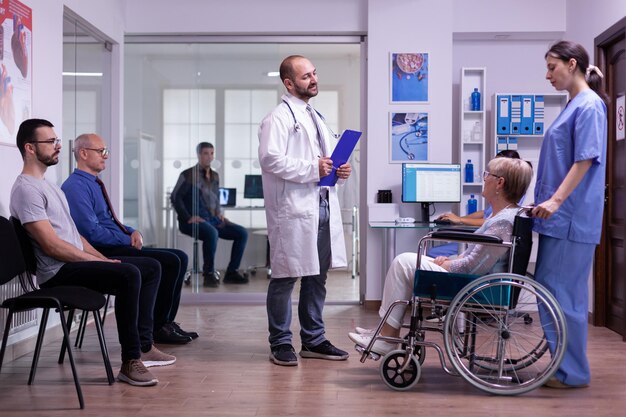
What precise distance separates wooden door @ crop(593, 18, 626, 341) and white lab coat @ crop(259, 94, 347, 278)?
2091 mm

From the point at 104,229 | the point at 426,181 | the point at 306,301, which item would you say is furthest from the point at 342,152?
the point at 426,181

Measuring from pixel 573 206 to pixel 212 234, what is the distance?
11.8 feet

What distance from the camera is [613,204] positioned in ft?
17.4

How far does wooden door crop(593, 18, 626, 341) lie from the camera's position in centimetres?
509

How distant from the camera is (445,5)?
621 centimetres

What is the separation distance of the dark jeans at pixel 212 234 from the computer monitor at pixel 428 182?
1370mm

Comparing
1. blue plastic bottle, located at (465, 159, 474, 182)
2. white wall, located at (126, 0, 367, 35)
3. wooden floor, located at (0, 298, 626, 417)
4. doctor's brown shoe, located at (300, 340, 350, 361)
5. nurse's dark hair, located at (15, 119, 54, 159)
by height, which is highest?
white wall, located at (126, 0, 367, 35)

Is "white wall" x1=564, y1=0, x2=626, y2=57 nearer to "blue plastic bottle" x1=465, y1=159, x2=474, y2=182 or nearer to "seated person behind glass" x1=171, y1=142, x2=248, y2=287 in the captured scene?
"blue plastic bottle" x1=465, y1=159, x2=474, y2=182

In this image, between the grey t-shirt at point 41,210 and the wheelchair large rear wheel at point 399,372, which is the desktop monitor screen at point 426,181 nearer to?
the wheelchair large rear wheel at point 399,372

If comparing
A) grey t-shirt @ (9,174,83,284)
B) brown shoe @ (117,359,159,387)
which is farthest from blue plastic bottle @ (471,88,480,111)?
brown shoe @ (117,359,159,387)

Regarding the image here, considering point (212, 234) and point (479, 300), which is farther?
point (212, 234)

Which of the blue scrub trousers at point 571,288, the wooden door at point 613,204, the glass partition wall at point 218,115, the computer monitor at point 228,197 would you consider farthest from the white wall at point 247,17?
the blue scrub trousers at point 571,288

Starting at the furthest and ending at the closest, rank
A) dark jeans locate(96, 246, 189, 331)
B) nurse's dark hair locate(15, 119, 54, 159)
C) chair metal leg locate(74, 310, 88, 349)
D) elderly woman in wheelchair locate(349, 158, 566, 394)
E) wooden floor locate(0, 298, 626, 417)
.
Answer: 1. chair metal leg locate(74, 310, 88, 349)
2. dark jeans locate(96, 246, 189, 331)
3. nurse's dark hair locate(15, 119, 54, 159)
4. elderly woman in wheelchair locate(349, 158, 566, 394)
5. wooden floor locate(0, 298, 626, 417)

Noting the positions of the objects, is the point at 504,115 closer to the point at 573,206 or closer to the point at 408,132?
the point at 408,132
